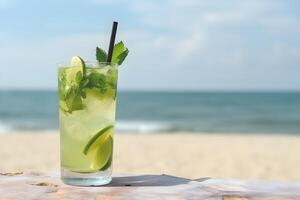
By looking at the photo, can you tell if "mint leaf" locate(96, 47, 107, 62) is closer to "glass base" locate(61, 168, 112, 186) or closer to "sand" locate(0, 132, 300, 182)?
"glass base" locate(61, 168, 112, 186)

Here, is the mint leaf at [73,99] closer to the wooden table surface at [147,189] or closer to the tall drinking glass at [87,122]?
the tall drinking glass at [87,122]

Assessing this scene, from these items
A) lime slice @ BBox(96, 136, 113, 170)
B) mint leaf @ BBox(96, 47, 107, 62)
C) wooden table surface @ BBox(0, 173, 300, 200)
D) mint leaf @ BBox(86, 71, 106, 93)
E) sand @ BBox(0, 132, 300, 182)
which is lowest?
sand @ BBox(0, 132, 300, 182)

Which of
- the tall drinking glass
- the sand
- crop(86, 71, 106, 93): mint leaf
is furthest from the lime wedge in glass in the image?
the sand

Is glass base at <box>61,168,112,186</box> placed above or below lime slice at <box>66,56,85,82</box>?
below

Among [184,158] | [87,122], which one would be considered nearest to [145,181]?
[87,122]

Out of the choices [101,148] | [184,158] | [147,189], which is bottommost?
[184,158]

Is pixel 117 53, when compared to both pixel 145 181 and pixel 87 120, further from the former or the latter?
pixel 145 181
